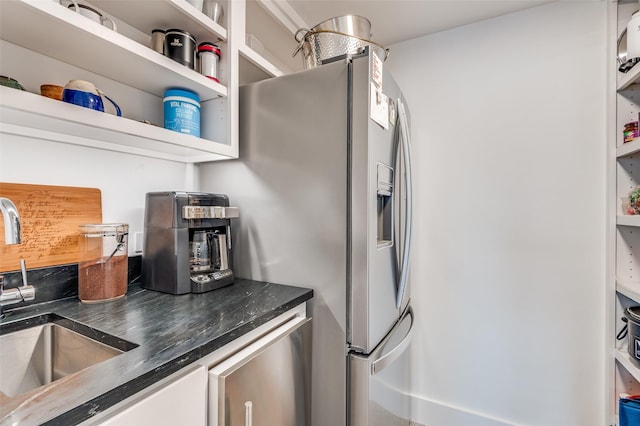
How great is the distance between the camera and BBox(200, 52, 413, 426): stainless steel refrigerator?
1.08 metres

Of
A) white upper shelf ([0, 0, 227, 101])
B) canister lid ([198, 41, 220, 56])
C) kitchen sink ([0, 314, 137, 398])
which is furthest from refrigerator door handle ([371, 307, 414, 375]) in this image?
canister lid ([198, 41, 220, 56])

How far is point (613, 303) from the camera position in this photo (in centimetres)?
139

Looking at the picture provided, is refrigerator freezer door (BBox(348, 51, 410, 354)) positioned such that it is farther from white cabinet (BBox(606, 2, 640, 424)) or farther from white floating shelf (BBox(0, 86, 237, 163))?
white cabinet (BBox(606, 2, 640, 424))

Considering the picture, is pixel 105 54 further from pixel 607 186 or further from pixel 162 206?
pixel 607 186

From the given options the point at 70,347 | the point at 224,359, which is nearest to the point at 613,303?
the point at 224,359

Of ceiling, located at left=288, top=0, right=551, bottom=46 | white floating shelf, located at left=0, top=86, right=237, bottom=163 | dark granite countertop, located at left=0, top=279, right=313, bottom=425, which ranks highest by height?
ceiling, located at left=288, top=0, right=551, bottom=46

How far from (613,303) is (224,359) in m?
1.71

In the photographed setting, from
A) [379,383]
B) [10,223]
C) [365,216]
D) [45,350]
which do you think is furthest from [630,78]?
[45,350]

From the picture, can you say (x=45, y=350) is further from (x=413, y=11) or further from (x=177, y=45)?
(x=413, y=11)

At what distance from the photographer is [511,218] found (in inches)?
64.6

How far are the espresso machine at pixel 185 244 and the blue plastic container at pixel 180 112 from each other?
0.25 m

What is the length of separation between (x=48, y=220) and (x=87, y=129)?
1.13ft

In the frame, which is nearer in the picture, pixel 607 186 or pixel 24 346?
pixel 24 346

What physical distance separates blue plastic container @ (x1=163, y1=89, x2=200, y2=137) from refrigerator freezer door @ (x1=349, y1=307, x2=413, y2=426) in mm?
1047
